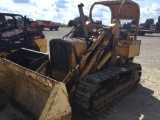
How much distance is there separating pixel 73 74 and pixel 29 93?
104cm

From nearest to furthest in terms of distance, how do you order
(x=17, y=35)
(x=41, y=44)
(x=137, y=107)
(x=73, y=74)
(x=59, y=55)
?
(x=73, y=74) → (x=59, y=55) → (x=137, y=107) → (x=17, y=35) → (x=41, y=44)

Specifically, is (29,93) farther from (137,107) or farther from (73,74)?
(137,107)

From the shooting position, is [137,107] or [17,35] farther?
[17,35]

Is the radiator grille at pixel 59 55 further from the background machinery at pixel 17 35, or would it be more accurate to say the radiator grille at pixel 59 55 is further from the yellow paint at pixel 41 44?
the yellow paint at pixel 41 44

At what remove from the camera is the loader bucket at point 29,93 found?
3.41 metres

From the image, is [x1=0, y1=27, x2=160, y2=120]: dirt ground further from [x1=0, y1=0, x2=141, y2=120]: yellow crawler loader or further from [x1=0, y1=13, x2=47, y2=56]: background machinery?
[x1=0, y1=13, x2=47, y2=56]: background machinery

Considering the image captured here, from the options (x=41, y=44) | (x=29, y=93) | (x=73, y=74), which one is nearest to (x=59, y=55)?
(x=73, y=74)

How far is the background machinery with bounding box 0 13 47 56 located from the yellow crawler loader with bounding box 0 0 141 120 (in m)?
3.54

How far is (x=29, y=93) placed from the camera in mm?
4758

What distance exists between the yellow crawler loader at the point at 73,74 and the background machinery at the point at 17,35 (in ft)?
11.6

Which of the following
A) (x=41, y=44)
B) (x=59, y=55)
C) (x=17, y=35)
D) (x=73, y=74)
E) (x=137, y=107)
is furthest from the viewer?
(x=41, y=44)

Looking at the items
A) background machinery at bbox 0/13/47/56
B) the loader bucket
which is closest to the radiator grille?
the loader bucket

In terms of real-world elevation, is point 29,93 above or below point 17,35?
below

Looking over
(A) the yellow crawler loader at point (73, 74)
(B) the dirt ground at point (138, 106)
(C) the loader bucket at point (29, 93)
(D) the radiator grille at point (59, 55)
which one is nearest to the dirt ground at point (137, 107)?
(B) the dirt ground at point (138, 106)
